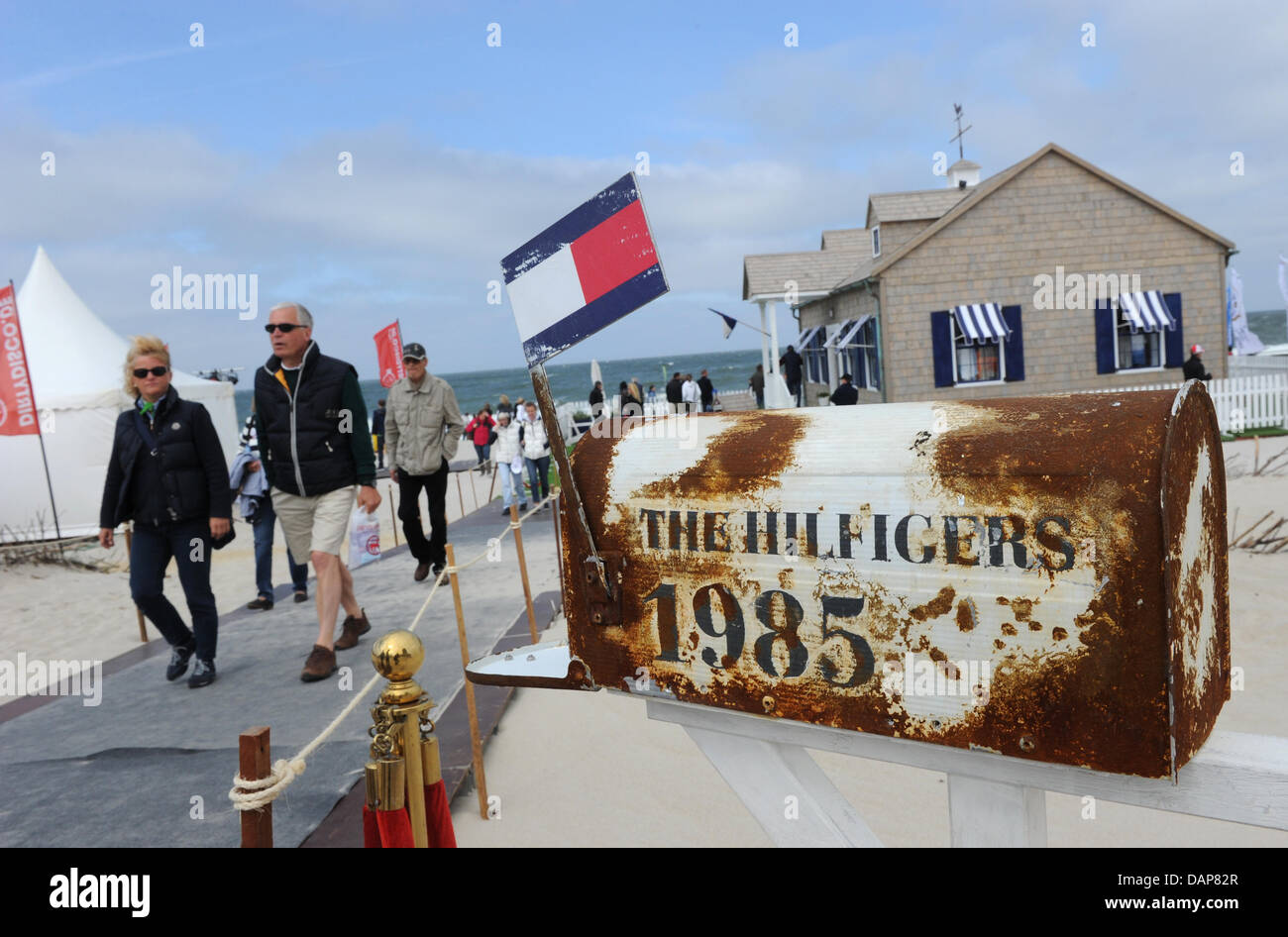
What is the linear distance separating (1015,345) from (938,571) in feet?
58.2

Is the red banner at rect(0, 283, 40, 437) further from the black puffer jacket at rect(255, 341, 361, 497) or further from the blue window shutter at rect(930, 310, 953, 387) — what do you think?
the blue window shutter at rect(930, 310, 953, 387)

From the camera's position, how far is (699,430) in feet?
5.15

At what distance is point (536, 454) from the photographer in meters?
11.8

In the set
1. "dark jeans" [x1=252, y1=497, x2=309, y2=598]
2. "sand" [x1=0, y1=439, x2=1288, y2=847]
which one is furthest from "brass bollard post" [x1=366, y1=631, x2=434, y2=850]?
"dark jeans" [x1=252, y1=497, x2=309, y2=598]

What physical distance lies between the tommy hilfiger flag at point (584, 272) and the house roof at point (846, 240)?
2404 cm

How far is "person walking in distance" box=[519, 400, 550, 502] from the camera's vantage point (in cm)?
1166

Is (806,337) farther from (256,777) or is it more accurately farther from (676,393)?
(256,777)

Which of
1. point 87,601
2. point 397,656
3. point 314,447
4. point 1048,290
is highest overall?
point 1048,290

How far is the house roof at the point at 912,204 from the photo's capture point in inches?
730

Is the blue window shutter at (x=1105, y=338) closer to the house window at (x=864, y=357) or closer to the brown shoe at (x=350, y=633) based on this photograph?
the house window at (x=864, y=357)

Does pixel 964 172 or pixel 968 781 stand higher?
pixel 964 172

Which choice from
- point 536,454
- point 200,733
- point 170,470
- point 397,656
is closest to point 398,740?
point 397,656
